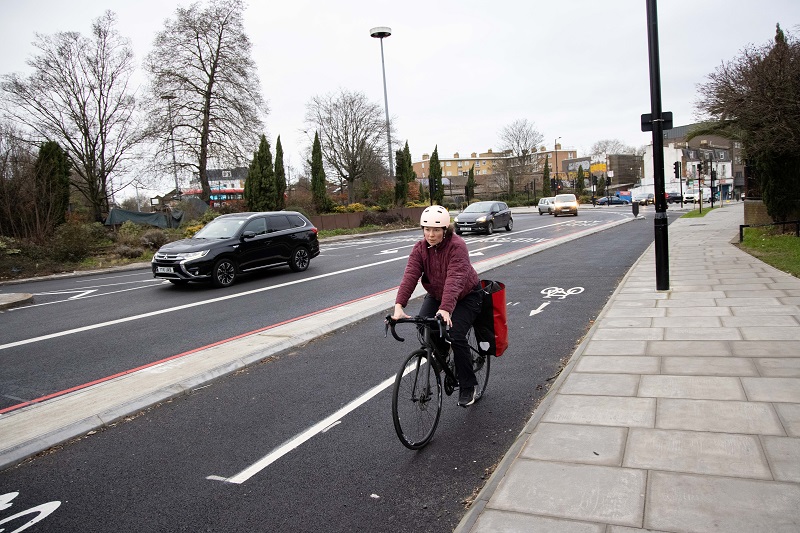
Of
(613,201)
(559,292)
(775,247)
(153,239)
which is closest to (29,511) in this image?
(559,292)

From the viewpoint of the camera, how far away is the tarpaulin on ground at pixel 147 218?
107 ft

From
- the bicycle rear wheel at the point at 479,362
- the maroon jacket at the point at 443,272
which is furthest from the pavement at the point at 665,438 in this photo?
the maroon jacket at the point at 443,272

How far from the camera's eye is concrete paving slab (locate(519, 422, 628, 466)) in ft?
11.7

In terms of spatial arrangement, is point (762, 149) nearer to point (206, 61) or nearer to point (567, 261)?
point (567, 261)

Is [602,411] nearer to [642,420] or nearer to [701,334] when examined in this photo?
[642,420]

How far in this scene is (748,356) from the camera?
17.7 ft

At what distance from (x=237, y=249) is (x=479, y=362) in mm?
9977

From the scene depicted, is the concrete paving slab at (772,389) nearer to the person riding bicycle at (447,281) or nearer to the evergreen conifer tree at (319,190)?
the person riding bicycle at (447,281)

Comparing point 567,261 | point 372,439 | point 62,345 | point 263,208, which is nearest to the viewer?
point 372,439

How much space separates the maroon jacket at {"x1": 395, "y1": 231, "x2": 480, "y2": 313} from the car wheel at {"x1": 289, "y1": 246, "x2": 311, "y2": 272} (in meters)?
11.2

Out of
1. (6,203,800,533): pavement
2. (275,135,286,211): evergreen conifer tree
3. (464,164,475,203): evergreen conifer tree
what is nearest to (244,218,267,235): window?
(6,203,800,533): pavement

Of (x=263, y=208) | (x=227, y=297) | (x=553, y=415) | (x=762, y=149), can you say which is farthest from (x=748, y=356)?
(x=263, y=208)

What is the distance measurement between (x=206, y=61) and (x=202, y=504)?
37.9 m

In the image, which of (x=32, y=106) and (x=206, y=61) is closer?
(x=32, y=106)
